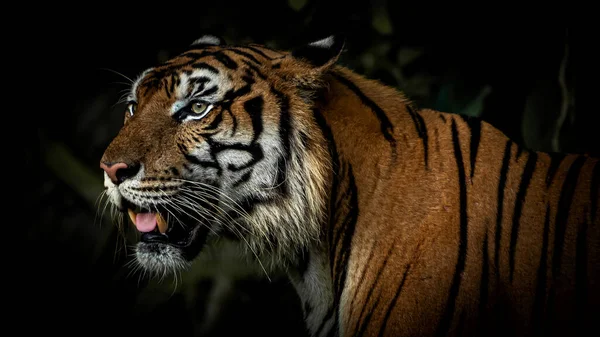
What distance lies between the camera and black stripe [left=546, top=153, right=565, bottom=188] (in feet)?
5.01

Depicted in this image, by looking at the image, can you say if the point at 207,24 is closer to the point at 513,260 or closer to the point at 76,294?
the point at 76,294

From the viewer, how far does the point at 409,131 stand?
1.64 metres

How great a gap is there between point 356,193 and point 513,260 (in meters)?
0.41

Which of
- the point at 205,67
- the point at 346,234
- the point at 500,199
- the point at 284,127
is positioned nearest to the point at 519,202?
the point at 500,199

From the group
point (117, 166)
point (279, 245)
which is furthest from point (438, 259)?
point (117, 166)

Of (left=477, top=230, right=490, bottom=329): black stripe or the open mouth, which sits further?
the open mouth

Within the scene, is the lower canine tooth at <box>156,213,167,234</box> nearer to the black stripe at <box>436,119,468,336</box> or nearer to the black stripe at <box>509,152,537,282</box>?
the black stripe at <box>436,119,468,336</box>

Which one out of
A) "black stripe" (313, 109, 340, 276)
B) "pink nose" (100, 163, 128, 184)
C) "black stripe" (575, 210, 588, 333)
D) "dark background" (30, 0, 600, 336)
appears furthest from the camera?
"dark background" (30, 0, 600, 336)

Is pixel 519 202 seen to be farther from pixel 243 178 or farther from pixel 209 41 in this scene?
pixel 209 41

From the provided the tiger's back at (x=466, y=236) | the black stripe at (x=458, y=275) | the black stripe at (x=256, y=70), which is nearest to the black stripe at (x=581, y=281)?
the tiger's back at (x=466, y=236)

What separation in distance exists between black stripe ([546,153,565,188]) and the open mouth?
89 centimetres

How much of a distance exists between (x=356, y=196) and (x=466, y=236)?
292 mm

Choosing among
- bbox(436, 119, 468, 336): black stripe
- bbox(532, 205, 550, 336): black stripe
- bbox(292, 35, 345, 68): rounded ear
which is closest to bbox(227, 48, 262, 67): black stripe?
bbox(292, 35, 345, 68): rounded ear

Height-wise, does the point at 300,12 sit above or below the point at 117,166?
above
